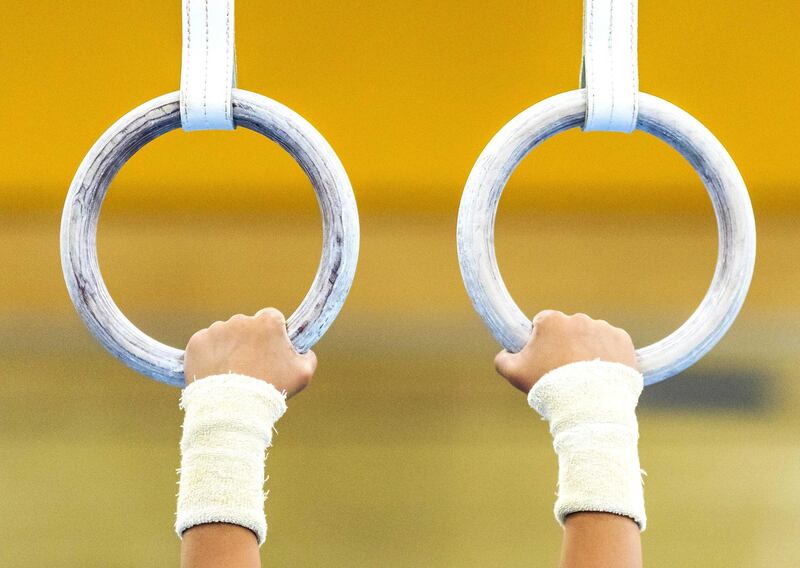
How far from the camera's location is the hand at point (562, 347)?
2.31ft

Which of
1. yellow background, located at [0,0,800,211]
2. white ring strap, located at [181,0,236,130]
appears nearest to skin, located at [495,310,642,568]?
white ring strap, located at [181,0,236,130]

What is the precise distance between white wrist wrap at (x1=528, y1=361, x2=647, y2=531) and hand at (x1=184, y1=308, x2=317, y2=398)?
191 millimetres

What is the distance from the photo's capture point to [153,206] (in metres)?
1.66

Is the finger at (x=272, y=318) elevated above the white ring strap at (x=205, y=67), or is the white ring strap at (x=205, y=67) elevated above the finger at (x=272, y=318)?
the white ring strap at (x=205, y=67)

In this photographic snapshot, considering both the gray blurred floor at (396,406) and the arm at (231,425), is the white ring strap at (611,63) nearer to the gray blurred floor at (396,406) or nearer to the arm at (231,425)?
the arm at (231,425)

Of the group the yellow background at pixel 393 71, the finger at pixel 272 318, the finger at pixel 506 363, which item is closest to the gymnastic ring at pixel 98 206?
the finger at pixel 272 318

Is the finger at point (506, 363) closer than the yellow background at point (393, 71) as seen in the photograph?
Yes

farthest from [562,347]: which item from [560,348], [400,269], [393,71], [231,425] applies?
[400,269]

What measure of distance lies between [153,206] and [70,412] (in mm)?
641

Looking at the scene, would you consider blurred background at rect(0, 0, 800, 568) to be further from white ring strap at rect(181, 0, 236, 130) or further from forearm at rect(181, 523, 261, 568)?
forearm at rect(181, 523, 261, 568)

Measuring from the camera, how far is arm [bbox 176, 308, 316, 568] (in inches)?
24.4

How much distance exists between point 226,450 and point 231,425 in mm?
18

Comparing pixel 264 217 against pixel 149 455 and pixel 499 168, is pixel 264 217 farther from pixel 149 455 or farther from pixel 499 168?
pixel 499 168

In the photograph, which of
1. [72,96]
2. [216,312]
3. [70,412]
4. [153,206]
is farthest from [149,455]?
[72,96]
